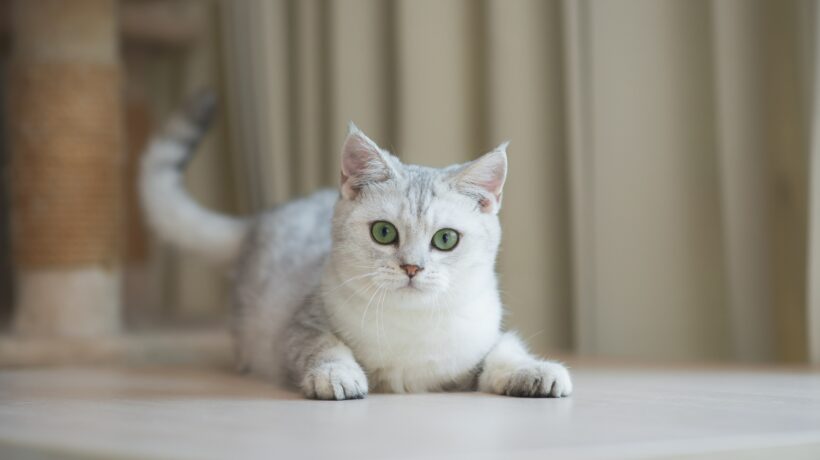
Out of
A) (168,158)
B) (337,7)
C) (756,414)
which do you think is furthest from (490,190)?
(337,7)

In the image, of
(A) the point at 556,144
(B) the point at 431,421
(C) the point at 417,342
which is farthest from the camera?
(A) the point at 556,144

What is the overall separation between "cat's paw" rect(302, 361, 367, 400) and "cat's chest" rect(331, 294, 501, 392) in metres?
0.08

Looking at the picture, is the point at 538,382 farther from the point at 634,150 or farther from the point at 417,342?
the point at 634,150

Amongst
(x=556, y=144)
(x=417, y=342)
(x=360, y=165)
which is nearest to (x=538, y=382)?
(x=417, y=342)

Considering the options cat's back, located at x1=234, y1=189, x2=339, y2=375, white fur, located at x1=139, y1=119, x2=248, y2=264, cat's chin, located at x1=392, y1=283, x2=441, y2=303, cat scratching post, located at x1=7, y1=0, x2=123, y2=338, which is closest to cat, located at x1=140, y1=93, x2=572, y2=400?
cat's chin, located at x1=392, y1=283, x2=441, y2=303

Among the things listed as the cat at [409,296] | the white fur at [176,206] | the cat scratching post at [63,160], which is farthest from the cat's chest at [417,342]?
the cat scratching post at [63,160]

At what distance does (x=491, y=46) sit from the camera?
226 centimetres

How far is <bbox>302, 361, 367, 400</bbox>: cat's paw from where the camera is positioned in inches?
56.7

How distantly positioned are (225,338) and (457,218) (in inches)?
46.0

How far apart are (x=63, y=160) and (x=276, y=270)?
2.57 ft

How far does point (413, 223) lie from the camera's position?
146cm

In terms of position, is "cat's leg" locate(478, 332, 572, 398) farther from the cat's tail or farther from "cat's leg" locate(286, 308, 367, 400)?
the cat's tail

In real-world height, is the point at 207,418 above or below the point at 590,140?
below

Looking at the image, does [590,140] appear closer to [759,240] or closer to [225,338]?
[759,240]
